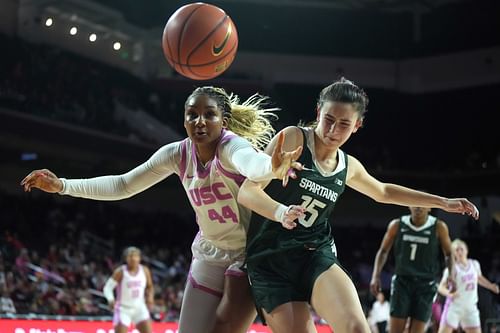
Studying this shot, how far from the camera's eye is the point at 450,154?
24016mm

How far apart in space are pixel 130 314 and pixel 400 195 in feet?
21.6

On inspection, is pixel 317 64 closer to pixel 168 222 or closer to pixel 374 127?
pixel 374 127

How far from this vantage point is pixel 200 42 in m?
5.38

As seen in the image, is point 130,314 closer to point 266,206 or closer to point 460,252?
point 460,252

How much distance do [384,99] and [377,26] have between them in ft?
8.10

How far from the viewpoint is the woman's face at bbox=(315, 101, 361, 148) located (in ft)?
13.6

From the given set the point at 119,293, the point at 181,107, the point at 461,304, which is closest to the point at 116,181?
the point at 119,293

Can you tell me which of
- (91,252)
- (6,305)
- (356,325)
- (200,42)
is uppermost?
(200,42)

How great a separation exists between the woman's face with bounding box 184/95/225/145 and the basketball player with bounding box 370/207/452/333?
4194 mm

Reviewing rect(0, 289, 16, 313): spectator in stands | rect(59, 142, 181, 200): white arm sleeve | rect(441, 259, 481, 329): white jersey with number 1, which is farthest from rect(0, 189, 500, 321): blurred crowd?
rect(59, 142, 181, 200): white arm sleeve

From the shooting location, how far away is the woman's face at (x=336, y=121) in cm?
416

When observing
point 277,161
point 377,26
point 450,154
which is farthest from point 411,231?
point 377,26

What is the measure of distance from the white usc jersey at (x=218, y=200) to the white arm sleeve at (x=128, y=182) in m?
0.16

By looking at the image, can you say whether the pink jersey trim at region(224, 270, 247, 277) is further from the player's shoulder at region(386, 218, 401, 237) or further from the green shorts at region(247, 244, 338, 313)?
the player's shoulder at region(386, 218, 401, 237)
